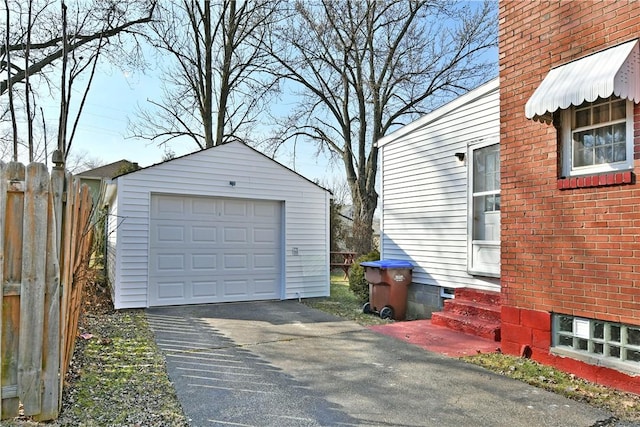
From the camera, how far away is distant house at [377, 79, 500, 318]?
6.59 m

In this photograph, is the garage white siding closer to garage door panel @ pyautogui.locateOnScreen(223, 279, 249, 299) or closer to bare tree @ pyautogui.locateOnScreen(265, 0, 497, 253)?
garage door panel @ pyautogui.locateOnScreen(223, 279, 249, 299)

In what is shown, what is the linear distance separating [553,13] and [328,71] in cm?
1436

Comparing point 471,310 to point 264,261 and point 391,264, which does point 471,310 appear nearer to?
point 391,264

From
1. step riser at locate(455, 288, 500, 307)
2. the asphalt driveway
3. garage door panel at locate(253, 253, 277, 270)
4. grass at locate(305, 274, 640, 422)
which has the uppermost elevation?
garage door panel at locate(253, 253, 277, 270)

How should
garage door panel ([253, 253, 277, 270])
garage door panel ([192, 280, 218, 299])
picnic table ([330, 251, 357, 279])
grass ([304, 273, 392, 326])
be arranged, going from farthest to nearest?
picnic table ([330, 251, 357, 279]), garage door panel ([253, 253, 277, 270]), garage door panel ([192, 280, 218, 299]), grass ([304, 273, 392, 326])

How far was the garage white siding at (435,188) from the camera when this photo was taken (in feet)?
22.5

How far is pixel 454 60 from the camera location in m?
17.7

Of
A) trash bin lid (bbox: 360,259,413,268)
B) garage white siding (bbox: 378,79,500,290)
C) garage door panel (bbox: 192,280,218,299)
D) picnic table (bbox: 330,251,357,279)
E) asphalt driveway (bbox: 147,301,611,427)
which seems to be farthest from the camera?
picnic table (bbox: 330,251,357,279)

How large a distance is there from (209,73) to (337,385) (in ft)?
52.9

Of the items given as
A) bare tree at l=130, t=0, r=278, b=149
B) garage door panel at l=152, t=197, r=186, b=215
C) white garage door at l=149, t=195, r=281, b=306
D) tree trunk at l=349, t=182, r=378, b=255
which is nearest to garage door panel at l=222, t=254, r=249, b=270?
white garage door at l=149, t=195, r=281, b=306

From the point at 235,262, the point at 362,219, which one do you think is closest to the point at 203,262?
the point at 235,262

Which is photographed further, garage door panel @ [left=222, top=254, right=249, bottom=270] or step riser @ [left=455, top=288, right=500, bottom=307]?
garage door panel @ [left=222, top=254, right=249, bottom=270]

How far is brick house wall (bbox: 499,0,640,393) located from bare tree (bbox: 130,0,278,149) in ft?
46.0

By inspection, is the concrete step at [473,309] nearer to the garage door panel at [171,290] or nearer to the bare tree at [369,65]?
the garage door panel at [171,290]
